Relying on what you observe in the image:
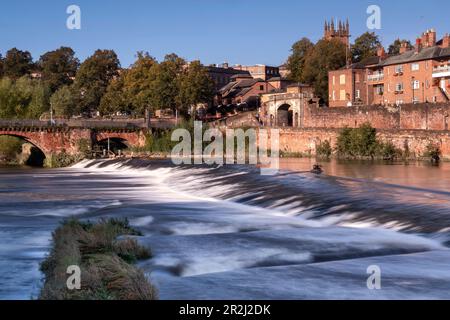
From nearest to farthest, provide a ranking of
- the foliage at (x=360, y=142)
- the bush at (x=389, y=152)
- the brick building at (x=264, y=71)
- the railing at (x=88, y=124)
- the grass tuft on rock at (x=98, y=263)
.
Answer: the grass tuft on rock at (x=98, y=263) < the bush at (x=389, y=152) < the foliage at (x=360, y=142) < the railing at (x=88, y=124) < the brick building at (x=264, y=71)

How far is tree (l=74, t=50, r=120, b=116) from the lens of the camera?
307 feet

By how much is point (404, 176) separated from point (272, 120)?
40.7m

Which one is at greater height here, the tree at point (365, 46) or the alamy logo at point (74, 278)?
the tree at point (365, 46)

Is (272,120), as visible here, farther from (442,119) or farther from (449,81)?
(442,119)

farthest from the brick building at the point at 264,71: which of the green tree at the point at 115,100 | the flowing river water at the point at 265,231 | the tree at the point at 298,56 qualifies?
the flowing river water at the point at 265,231

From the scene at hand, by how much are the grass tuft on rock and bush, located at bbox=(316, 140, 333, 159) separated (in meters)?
39.4

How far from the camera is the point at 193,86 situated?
75.7 m

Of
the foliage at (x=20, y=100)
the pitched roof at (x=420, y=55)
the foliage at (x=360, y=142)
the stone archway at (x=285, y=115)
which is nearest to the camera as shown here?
the foliage at (x=360, y=142)

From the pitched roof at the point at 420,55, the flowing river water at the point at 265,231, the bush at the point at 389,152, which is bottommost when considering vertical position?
the flowing river water at the point at 265,231

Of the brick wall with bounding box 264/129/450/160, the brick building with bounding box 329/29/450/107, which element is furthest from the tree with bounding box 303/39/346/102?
the brick wall with bounding box 264/129/450/160

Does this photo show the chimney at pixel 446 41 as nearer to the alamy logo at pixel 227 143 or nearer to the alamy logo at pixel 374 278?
the alamy logo at pixel 227 143

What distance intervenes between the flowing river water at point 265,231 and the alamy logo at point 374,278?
11 cm

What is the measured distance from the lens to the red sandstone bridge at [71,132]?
63188mm

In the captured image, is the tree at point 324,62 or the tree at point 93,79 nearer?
the tree at point 324,62
